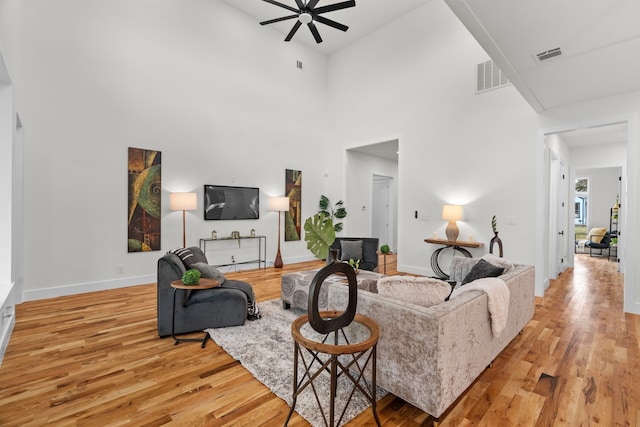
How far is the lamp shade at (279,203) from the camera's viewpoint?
6.47 m

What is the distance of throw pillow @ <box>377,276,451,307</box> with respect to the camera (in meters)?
1.95

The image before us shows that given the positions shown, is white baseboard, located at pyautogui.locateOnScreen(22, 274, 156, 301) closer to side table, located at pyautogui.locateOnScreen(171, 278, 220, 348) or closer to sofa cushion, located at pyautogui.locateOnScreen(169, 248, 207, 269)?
sofa cushion, located at pyautogui.locateOnScreen(169, 248, 207, 269)

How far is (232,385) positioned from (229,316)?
1.07 meters

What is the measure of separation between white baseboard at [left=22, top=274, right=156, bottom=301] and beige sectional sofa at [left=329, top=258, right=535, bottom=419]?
13.6 feet

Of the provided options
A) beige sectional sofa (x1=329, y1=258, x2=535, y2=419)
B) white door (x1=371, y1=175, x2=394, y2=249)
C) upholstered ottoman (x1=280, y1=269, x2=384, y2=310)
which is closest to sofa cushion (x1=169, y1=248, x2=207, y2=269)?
upholstered ottoman (x1=280, y1=269, x2=384, y2=310)

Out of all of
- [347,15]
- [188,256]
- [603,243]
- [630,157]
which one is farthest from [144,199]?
[603,243]

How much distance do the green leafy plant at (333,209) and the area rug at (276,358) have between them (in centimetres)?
400

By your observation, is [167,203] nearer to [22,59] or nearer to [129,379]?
[22,59]

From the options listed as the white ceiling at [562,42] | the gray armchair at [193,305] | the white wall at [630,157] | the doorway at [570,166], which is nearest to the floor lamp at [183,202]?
the gray armchair at [193,305]

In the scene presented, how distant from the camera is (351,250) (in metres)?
5.16

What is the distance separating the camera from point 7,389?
2092mm

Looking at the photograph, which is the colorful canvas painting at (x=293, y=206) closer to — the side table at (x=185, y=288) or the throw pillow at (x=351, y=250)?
the throw pillow at (x=351, y=250)

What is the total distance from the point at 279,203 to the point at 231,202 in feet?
3.27

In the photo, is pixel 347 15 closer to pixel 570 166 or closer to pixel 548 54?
pixel 548 54
